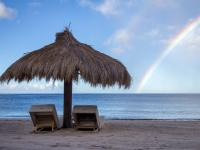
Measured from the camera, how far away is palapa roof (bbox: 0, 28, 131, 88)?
10.2m

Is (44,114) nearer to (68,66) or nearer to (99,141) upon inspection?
(68,66)

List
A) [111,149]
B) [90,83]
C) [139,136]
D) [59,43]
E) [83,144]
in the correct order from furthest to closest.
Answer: [59,43] < [90,83] < [139,136] < [83,144] < [111,149]

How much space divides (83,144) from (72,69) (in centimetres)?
241

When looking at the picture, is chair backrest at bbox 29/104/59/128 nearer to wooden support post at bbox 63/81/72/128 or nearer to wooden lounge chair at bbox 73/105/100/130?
wooden support post at bbox 63/81/72/128

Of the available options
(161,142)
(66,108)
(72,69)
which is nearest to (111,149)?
(161,142)

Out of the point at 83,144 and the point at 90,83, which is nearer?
the point at 83,144

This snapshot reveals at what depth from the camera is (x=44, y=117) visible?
10609mm

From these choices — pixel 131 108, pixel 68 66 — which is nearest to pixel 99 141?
pixel 68 66

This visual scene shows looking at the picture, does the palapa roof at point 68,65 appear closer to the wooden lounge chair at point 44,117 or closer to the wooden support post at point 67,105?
the wooden support post at point 67,105

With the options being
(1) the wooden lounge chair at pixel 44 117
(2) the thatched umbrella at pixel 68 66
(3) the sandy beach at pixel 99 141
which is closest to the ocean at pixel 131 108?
(2) the thatched umbrella at pixel 68 66

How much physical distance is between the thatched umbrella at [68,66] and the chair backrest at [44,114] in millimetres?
561

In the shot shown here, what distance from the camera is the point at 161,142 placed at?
8.55 m

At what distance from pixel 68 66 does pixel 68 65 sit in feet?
0.09

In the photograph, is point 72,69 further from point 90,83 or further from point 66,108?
point 66,108
